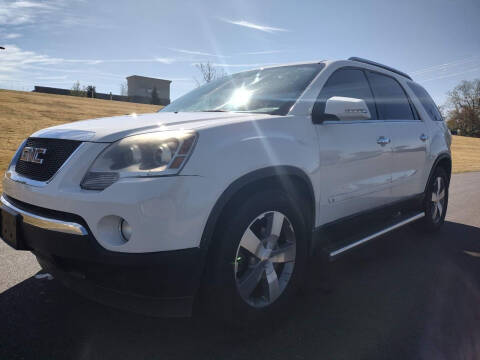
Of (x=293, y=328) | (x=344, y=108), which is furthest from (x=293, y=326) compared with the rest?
(x=344, y=108)

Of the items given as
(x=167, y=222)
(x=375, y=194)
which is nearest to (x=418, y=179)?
(x=375, y=194)

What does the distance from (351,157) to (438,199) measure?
2573mm

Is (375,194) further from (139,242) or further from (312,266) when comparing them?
(139,242)

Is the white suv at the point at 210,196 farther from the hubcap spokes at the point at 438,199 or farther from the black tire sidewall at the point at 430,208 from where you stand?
the hubcap spokes at the point at 438,199

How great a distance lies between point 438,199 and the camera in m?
4.93

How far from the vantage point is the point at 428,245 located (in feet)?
14.4

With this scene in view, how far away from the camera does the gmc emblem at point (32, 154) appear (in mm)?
2325

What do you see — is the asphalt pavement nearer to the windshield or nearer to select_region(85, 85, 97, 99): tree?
the windshield

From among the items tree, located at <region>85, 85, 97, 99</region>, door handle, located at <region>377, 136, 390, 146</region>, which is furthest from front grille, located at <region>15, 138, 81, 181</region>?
tree, located at <region>85, 85, 97, 99</region>

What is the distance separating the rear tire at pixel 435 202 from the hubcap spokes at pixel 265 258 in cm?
277

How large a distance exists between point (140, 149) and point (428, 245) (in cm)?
366

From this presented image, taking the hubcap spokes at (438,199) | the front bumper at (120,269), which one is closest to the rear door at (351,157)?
the front bumper at (120,269)

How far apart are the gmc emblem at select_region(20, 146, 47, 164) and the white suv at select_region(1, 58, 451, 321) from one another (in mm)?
14

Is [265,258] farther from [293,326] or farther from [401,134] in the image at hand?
[401,134]
